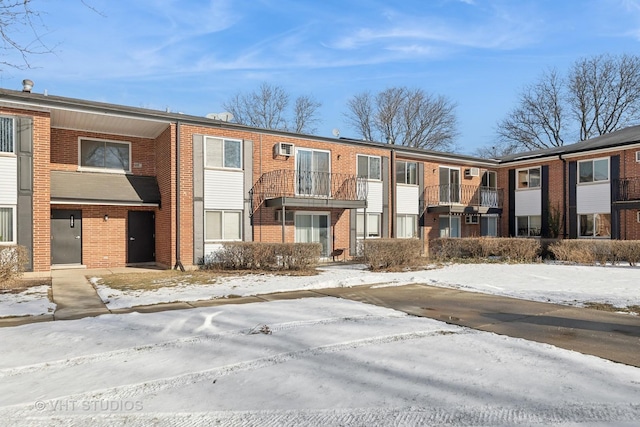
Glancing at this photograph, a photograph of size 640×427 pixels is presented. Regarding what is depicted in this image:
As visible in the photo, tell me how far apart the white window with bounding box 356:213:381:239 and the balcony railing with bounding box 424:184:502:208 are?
3476 mm

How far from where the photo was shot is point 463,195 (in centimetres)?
2273

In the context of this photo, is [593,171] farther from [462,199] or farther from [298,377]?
[298,377]

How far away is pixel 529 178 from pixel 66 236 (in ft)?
72.4

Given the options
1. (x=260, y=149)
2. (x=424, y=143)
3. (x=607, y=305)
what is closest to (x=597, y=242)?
(x=607, y=305)

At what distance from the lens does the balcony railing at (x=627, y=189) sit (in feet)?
61.6

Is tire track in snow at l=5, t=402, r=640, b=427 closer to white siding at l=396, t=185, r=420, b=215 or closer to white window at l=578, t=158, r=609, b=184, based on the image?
white siding at l=396, t=185, r=420, b=215

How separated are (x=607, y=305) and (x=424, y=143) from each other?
35.4 m

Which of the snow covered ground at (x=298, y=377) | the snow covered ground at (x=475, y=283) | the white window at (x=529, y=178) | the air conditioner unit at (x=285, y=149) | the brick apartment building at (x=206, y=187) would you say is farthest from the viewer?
the white window at (x=529, y=178)

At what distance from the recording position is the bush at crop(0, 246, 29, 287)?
9.76 m

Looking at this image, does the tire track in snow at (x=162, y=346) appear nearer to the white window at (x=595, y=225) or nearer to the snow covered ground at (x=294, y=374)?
the snow covered ground at (x=294, y=374)

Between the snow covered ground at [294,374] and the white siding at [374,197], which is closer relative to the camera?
the snow covered ground at [294,374]

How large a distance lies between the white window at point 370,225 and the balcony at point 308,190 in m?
1.17

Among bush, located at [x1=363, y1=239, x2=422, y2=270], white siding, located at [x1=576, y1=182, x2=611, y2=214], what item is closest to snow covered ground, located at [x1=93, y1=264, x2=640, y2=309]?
bush, located at [x1=363, y1=239, x2=422, y2=270]

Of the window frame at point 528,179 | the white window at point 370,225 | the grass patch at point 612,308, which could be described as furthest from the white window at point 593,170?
the grass patch at point 612,308
